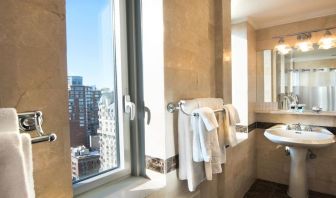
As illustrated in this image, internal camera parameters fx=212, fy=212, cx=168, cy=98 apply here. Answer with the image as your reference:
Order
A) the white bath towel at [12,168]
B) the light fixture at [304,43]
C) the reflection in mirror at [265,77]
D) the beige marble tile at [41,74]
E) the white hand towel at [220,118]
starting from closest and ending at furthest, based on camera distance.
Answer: the white bath towel at [12,168] < the beige marble tile at [41,74] < the white hand towel at [220,118] < the light fixture at [304,43] < the reflection in mirror at [265,77]

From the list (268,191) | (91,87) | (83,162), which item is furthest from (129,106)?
(268,191)

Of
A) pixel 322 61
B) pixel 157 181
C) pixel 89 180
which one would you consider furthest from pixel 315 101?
pixel 89 180

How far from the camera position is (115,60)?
1.28 metres

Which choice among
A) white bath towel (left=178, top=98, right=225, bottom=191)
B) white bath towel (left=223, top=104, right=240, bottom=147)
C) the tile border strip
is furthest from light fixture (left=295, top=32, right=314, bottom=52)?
the tile border strip

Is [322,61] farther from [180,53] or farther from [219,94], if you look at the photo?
[180,53]

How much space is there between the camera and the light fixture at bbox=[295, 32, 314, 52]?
97.3 inches

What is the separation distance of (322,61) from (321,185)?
142 centimetres

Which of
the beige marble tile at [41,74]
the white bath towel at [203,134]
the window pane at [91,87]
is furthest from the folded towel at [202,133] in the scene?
the beige marble tile at [41,74]

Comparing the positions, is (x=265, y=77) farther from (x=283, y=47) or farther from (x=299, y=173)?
(x=299, y=173)

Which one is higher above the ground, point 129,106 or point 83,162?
point 129,106

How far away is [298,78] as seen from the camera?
255 cm

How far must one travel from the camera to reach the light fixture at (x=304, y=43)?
8.11 feet

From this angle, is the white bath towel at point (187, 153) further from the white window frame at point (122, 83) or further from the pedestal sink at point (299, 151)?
the pedestal sink at point (299, 151)

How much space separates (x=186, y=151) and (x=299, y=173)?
5.54 ft
